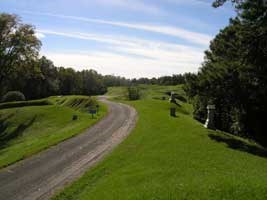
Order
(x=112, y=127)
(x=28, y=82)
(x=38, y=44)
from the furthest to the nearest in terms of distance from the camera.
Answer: (x=28, y=82) → (x=38, y=44) → (x=112, y=127)

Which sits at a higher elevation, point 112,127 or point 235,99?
point 235,99

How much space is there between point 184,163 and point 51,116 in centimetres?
2255

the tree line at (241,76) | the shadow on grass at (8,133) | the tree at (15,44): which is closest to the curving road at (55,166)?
the tree line at (241,76)

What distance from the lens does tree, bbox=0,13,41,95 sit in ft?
126

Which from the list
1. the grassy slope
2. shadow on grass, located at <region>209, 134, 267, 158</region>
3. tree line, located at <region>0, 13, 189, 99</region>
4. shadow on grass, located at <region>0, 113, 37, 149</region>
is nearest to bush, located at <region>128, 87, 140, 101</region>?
tree line, located at <region>0, 13, 189, 99</region>

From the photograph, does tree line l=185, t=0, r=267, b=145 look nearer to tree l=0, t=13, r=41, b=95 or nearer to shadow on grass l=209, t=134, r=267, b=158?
shadow on grass l=209, t=134, r=267, b=158

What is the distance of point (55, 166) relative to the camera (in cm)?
1334

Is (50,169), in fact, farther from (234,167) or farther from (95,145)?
(234,167)

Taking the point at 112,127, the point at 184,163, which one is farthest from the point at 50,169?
the point at 112,127

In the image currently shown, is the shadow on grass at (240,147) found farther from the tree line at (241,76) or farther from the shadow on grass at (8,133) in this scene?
the shadow on grass at (8,133)

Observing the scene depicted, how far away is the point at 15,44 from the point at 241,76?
32.2m

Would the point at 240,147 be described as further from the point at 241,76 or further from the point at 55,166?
the point at 55,166

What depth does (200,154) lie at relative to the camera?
551 inches

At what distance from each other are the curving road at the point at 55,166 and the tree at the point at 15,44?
2463 cm
